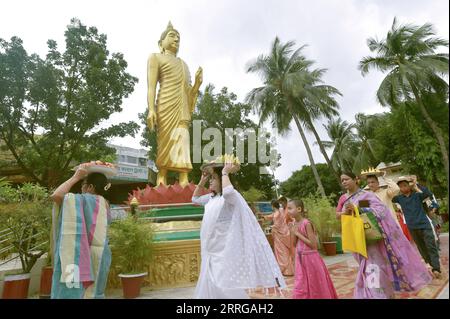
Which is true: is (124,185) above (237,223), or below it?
above

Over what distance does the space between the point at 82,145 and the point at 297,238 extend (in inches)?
428

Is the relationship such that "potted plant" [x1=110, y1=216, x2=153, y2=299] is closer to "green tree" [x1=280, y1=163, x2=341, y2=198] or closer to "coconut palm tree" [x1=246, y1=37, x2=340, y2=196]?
"coconut palm tree" [x1=246, y1=37, x2=340, y2=196]

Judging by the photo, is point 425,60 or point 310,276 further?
point 425,60

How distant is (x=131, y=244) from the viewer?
471 cm

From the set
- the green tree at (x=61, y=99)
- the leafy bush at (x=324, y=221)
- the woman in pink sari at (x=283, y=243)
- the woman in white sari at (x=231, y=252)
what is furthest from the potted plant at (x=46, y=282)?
the green tree at (x=61, y=99)

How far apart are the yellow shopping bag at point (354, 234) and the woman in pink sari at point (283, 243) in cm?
291

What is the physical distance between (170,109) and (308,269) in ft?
17.4

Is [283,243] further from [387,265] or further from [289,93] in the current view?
[289,93]

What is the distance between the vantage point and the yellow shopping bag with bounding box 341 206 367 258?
3.02 metres

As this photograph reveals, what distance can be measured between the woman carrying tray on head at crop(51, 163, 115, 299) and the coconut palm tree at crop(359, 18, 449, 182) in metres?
11.0

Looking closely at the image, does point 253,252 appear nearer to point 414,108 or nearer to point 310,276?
point 310,276

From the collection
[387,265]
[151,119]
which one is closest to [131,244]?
[387,265]

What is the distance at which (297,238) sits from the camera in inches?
135
